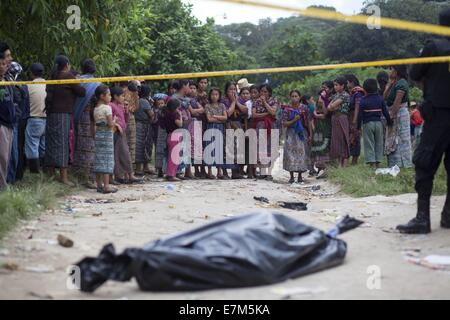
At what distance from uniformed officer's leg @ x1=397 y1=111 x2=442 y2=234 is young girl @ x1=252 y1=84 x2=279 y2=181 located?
6156mm

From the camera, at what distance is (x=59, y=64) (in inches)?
376

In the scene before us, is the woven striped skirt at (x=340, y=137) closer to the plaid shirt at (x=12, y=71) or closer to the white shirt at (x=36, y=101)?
the white shirt at (x=36, y=101)

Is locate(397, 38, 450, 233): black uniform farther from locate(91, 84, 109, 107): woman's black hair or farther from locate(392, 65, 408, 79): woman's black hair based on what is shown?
locate(392, 65, 408, 79): woman's black hair


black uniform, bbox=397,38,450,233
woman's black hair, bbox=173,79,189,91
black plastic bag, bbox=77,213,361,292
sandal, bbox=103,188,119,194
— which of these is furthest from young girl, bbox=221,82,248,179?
black plastic bag, bbox=77,213,361,292

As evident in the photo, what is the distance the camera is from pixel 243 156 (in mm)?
13008

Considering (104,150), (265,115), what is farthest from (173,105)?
(104,150)

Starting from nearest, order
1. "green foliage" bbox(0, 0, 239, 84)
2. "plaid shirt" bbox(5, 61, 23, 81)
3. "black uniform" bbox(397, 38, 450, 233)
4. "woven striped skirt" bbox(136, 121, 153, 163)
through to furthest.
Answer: "black uniform" bbox(397, 38, 450, 233)
"plaid shirt" bbox(5, 61, 23, 81)
"green foliage" bbox(0, 0, 239, 84)
"woven striped skirt" bbox(136, 121, 153, 163)

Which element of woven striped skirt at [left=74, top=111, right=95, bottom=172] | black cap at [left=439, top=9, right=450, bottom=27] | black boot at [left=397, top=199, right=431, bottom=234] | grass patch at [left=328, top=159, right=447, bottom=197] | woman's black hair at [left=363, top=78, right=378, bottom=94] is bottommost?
grass patch at [left=328, top=159, right=447, bottom=197]

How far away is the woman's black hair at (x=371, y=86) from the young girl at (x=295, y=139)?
4.83 feet

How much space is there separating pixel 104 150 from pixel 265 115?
13.0ft

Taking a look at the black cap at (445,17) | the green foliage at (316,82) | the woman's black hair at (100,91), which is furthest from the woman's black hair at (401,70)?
the green foliage at (316,82)

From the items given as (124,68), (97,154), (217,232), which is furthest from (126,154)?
(217,232)

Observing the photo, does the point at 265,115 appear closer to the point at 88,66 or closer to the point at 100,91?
the point at 88,66

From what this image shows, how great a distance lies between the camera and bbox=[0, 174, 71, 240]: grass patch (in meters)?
6.54
